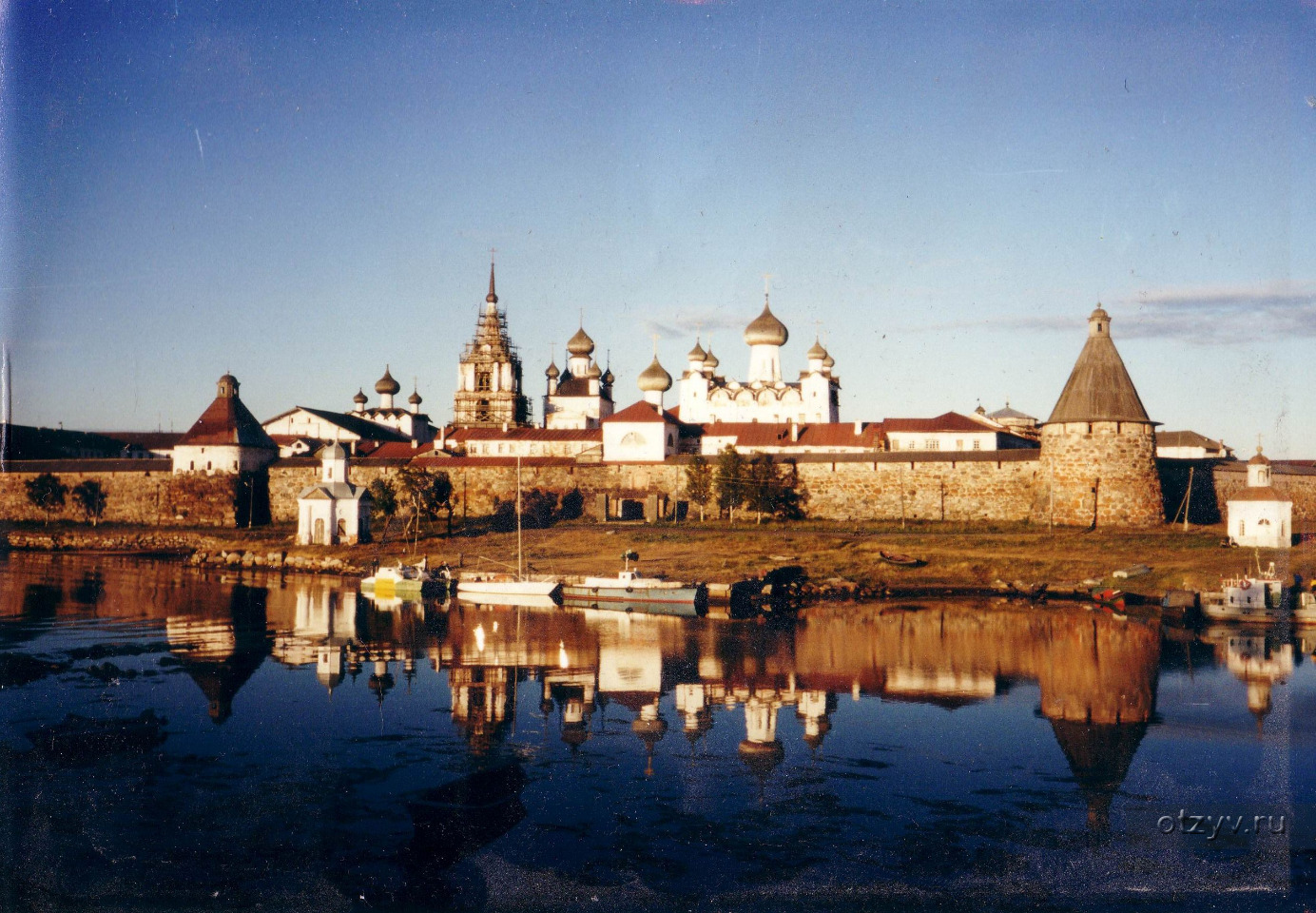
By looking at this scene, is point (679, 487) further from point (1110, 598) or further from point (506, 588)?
point (1110, 598)

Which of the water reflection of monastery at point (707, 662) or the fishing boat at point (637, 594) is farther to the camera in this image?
the fishing boat at point (637, 594)

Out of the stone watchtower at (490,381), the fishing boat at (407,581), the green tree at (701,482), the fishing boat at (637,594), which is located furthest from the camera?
the stone watchtower at (490,381)

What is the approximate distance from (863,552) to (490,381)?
123 feet

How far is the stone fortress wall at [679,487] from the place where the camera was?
36.4 metres

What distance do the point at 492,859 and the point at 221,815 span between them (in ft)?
9.55

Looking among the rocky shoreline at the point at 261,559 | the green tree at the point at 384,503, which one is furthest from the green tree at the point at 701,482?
the green tree at the point at 384,503

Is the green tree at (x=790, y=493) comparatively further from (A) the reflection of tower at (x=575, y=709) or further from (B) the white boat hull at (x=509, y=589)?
(A) the reflection of tower at (x=575, y=709)

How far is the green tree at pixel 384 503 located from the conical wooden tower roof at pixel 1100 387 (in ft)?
73.7

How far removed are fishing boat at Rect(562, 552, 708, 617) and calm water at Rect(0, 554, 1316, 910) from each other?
12.6 feet

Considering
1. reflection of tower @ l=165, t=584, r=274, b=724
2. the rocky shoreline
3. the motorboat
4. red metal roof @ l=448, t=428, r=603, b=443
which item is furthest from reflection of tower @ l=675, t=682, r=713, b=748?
red metal roof @ l=448, t=428, r=603, b=443

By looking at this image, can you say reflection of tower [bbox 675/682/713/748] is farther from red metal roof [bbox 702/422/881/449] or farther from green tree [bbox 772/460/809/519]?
red metal roof [bbox 702/422/881/449]

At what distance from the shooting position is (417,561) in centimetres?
3300

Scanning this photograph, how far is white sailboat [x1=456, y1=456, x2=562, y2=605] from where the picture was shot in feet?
89.9

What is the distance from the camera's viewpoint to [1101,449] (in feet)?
112
